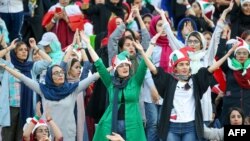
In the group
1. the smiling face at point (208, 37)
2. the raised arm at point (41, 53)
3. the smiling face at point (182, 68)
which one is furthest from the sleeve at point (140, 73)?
the smiling face at point (208, 37)

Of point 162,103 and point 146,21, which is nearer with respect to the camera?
point 162,103

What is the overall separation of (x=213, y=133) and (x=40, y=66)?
3252 mm

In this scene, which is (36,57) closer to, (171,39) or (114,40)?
(114,40)

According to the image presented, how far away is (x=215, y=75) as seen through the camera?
19.4m

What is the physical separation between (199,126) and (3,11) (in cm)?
586

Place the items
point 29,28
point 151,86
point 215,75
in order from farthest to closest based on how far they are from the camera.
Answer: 1. point 29,28
2. point 215,75
3. point 151,86

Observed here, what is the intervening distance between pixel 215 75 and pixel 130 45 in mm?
1902

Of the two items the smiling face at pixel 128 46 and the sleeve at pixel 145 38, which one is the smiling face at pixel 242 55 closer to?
the sleeve at pixel 145 38

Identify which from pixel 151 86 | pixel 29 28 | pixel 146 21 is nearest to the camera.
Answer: pixel 151 86

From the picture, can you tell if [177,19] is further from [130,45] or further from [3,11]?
[130,45]

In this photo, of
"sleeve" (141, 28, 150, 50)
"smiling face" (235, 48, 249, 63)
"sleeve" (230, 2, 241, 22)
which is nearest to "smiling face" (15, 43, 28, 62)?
"sleeve" (141, 28, 150, 50)

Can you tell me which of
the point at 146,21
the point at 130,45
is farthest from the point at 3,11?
the point at 130,45

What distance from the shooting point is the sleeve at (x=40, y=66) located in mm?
18766

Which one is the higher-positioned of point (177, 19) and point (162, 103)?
point (177, 19)
